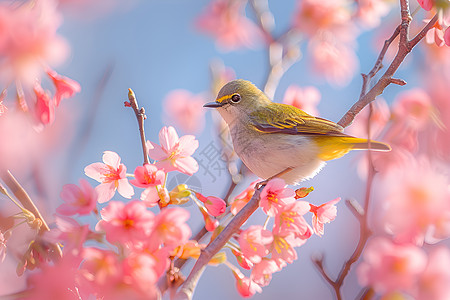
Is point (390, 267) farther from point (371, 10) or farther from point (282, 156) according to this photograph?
point (371, 10)

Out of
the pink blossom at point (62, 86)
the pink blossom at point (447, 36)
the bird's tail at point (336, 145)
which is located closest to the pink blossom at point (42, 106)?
the pink blossom at point (62, 86)

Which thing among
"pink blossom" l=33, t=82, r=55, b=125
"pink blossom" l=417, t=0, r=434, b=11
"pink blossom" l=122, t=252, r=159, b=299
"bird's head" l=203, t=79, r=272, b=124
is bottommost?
"bird's head" l=203, t=79, r=272, b=124

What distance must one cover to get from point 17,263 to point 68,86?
0.69 m

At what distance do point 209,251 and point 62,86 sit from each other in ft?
2.93

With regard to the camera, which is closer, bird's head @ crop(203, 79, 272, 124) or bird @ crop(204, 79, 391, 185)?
bird @ crop(204, 79, 391, 185)

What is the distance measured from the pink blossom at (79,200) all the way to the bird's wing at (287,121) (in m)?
1.22

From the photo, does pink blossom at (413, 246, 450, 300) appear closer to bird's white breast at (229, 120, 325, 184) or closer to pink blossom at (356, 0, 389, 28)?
bird's white breast at (229, 120, 325, 184)

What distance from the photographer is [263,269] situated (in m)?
1.46

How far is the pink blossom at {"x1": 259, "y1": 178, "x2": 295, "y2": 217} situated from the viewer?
56.0 inches

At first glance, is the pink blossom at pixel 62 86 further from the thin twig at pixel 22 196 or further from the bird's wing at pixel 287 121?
the bird's wing at pixel 287 121

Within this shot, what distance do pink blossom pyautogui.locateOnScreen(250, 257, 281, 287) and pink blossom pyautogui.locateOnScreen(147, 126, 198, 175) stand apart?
0.40 metres

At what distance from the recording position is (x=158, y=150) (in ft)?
4.84

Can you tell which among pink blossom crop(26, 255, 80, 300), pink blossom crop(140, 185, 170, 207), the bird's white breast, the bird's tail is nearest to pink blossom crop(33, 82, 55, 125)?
pink blossom crop(140, 185, 170, 207)

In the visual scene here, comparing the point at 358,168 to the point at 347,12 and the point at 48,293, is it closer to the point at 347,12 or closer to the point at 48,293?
the point at 347,12
